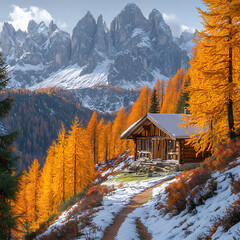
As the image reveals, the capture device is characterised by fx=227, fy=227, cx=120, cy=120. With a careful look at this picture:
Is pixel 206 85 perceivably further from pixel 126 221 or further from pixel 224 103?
pixel 126 221

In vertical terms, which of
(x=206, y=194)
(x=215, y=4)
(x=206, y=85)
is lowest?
(x=206, y=194)

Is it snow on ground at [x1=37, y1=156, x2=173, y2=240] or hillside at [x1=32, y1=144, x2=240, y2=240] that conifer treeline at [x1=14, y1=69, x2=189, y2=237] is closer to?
snow on ground at [x1=37, y1=156, x2=173, y2=240]

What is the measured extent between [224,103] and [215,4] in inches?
198

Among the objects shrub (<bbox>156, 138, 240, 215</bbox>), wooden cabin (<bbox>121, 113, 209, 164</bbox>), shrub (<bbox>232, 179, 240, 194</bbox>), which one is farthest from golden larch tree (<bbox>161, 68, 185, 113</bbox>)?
shrub (<bbox>232, 179, 240, 194</bbox>)

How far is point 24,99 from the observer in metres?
175

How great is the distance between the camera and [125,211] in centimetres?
1178

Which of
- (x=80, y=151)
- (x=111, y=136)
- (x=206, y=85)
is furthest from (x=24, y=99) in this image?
(x=206, y=85)

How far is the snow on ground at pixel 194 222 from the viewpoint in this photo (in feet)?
18.7

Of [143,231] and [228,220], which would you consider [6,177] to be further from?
[228,220]

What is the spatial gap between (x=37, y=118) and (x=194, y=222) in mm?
174466

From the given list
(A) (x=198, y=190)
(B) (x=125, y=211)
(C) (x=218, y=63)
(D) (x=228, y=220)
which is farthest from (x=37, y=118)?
(D) (x=228, y=220)

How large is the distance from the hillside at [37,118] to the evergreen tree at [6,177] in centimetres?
12214

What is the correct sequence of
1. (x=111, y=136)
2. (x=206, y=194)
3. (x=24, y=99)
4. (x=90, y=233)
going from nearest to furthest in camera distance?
(x=206, y=194)
(x=90, y=233)
(x=111, y=136)
(x=24, y=99)

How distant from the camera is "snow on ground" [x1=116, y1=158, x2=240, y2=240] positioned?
569 centimetres
